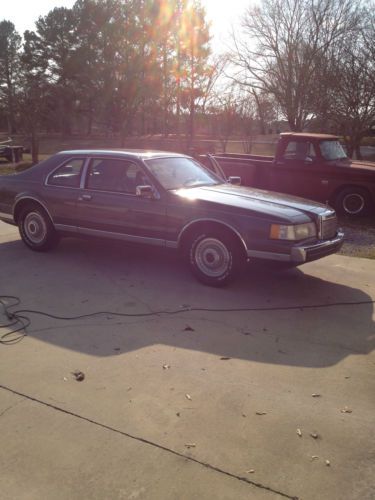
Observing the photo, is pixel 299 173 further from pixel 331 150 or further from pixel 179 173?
pixel 179 173

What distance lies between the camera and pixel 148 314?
14.7 feet

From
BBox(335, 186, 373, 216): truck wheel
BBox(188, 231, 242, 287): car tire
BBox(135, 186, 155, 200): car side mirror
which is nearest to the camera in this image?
BBox(188, 231, 242, 287): car tire

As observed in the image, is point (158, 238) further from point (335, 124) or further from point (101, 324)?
point (335, 124)

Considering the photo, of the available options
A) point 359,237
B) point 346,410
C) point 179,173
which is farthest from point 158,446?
point 359,237

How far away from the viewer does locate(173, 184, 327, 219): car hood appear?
198 inches

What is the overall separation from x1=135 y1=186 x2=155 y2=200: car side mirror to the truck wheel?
18.5ft

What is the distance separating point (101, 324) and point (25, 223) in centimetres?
319

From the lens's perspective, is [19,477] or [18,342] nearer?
[19,477]

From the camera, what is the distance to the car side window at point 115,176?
5.82m

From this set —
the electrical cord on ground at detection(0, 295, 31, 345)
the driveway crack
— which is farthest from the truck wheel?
the driveway crack

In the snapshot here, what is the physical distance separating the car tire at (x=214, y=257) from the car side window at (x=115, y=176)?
1098 mm

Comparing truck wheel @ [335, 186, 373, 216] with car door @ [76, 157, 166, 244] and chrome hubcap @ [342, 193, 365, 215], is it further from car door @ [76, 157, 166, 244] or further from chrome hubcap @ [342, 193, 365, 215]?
car door @ [76, 157, 166, 244]

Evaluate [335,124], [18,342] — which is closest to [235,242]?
[18,342]

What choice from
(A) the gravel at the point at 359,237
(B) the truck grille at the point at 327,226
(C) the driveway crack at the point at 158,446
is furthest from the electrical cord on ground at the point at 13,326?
(A) the gravel at the point at 359,237
